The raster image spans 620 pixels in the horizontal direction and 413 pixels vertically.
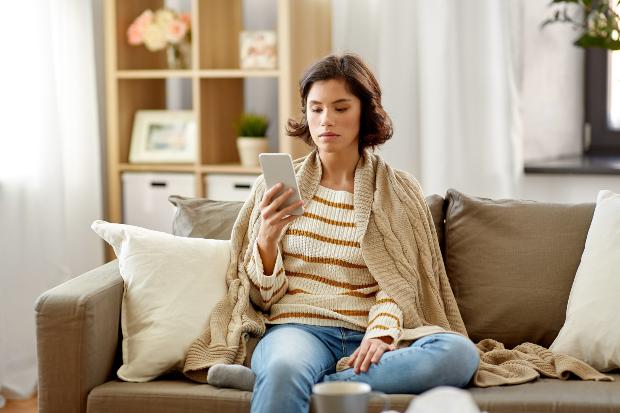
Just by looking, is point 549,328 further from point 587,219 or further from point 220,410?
point 220,410

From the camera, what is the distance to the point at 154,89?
428cm

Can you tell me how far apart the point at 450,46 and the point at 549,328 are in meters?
1.58

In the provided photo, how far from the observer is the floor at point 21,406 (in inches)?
135

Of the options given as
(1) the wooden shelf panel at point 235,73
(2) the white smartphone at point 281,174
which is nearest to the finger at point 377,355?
(2) the white smartphone at point 281,174

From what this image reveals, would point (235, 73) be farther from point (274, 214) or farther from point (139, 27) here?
point (274, 214)

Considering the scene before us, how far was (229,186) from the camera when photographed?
12.8 ft

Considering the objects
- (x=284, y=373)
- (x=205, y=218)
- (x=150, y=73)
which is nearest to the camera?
(x=284, y=373)

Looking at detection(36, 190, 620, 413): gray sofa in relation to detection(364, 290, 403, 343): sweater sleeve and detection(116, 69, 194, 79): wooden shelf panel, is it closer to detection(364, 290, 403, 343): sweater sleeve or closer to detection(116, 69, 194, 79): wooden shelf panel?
detection(364, 290, 403, 343): sweater sleeve

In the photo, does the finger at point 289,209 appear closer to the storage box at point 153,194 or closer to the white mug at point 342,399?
the white mug at point 342,399

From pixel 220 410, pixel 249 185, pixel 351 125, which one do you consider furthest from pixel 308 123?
pixel 249 185

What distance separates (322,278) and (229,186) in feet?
4.95

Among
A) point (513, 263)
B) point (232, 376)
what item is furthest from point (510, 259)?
point (232, 376)

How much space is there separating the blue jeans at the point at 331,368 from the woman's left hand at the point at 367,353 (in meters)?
0.01

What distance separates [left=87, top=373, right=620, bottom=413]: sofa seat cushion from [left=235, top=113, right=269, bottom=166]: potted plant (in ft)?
5.38
